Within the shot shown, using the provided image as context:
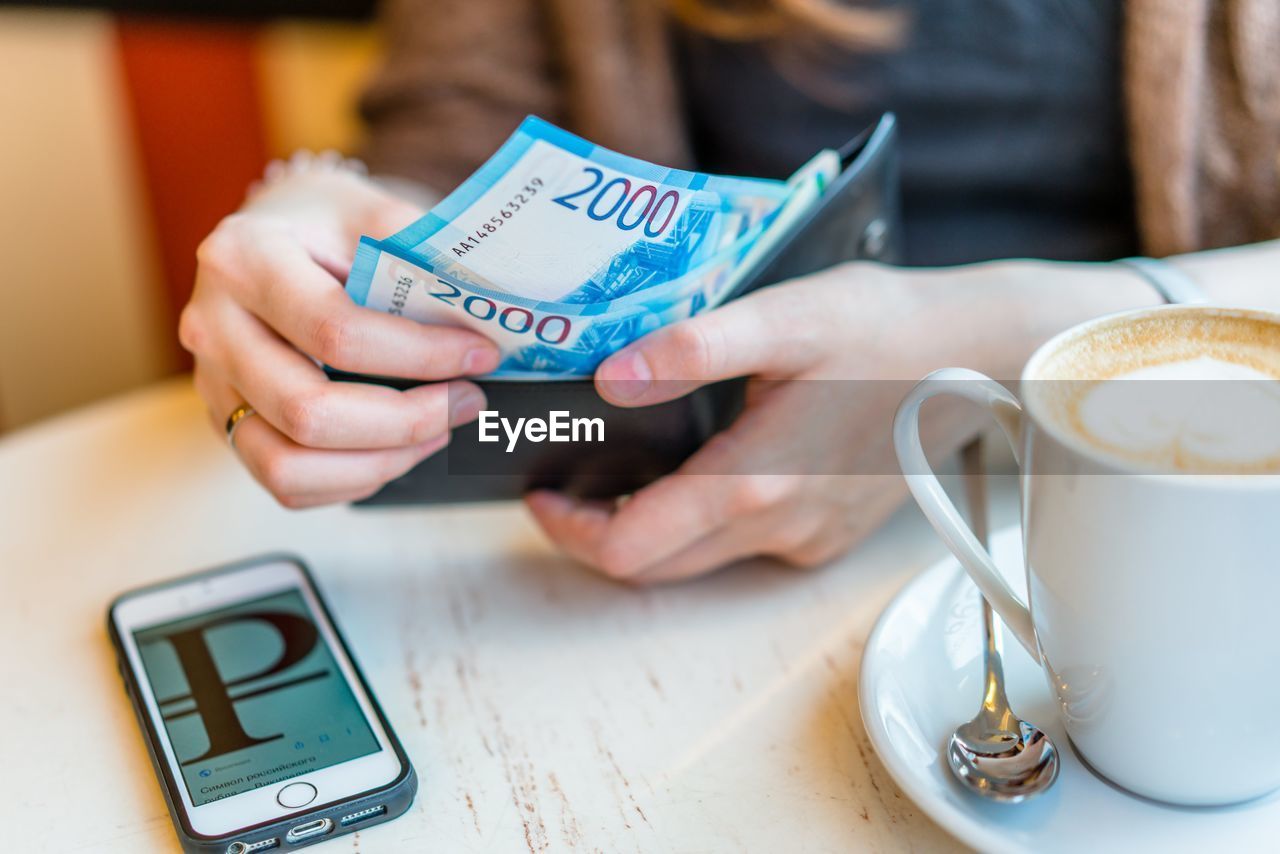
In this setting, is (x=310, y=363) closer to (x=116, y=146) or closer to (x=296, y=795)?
(x=296, y=795)

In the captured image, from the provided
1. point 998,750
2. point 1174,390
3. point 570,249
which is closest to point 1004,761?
point 998,750

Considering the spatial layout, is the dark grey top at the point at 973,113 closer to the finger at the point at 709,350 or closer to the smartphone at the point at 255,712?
the finger at the point at 709,350

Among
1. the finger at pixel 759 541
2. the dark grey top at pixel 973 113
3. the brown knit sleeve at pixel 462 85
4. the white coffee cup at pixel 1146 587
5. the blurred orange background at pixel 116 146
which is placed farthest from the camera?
the blurred orange background at pixel 116 146

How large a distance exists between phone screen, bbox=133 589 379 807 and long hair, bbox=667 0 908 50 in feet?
1.70

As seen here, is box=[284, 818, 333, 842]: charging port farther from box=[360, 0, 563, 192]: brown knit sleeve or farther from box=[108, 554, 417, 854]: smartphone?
box=[360, 0, 563, 192]: brown knit sleeve

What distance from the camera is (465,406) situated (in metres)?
0.51

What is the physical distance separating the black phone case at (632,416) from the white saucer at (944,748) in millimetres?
133

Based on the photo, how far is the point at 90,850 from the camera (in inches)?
16.7

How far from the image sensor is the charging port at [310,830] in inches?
16.4

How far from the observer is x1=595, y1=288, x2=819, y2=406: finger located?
48 cm

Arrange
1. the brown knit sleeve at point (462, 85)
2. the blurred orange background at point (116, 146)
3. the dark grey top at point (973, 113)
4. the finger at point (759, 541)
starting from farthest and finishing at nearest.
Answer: the blurred orange background at point (116, 146) < the brown knit sleeve at point (462, 85) < the dark grey top at point (973, 113) < the finger at point (759, 541)

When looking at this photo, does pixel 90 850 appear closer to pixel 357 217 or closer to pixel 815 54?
pixel 357 217

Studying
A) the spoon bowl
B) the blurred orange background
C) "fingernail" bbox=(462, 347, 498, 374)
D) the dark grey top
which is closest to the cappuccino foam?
the spoon bowl

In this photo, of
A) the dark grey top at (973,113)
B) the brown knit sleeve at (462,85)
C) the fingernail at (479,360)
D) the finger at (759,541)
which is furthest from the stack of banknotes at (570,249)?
the brown knit sleeve at (462,85)
